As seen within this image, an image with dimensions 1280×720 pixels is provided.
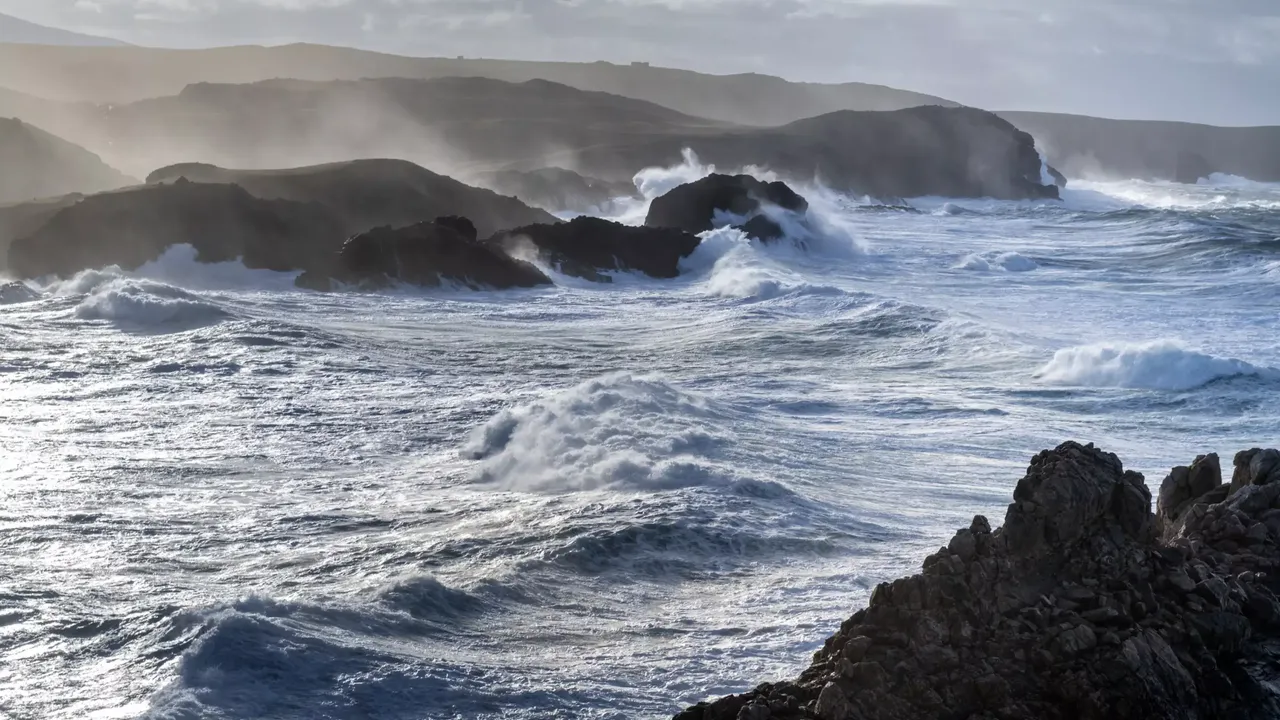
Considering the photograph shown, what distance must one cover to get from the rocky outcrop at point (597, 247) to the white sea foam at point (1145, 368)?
13592 mm

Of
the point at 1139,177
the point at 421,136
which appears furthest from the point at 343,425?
the point at 1139,177

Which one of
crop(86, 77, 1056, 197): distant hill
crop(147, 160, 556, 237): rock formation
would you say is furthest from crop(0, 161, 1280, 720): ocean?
crop(86, 77, 1056, 197): distant hill

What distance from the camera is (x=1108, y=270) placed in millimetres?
30891

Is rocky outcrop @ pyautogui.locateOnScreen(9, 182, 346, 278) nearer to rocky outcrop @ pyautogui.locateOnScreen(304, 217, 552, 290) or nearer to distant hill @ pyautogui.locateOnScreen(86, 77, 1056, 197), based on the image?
rocky outcrop @ pyautogui.locateOnScreen(304, 217, 552, 290)

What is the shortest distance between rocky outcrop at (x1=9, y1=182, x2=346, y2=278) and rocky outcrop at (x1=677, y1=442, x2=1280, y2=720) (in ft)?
77.9

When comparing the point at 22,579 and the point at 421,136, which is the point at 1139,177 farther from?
the point at 22,579

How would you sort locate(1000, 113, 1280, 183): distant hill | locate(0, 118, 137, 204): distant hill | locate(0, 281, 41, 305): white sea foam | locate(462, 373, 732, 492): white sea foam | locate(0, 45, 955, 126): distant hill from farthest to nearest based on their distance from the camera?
locate(0, 45, 955, 126): distant hill
locate(1000, 113, 1280, 183): distant hill
locate(0, 118, 137, 204): distant hill
locate(0, 281, 41, 305): white sea foam
locate(462, 373, 732, 492): white sea foam

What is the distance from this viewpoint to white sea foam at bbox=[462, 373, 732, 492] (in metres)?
10.9

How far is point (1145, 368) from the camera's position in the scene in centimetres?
1684

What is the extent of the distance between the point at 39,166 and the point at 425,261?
18848 millimetres

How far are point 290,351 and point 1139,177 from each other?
3578 inches

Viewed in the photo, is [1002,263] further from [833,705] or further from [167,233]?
[833,705]

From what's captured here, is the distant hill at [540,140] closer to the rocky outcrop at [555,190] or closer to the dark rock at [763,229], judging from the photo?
the rocky outcrop at [555,190]

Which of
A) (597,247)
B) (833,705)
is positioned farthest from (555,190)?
(833,705)
